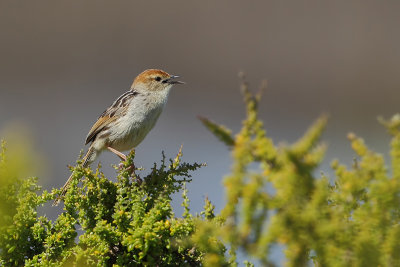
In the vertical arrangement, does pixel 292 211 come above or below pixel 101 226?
below

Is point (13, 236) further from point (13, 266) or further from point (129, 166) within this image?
point (129, 166)

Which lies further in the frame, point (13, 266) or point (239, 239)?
point (13, 266)

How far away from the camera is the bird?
175 inches

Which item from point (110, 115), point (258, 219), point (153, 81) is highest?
point (153, 81)

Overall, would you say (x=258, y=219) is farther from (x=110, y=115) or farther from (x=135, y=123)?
(x=110, y=115)

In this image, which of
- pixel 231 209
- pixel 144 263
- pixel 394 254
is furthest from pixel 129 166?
pixel 394 254

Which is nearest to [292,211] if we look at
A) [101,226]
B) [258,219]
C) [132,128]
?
[258,219]

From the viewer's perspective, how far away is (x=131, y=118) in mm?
4465

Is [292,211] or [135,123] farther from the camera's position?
[135,123]

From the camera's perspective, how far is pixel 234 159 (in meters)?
1.39

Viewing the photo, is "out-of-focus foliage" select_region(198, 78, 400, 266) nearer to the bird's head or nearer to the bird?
the bird

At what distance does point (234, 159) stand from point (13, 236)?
1.15 m

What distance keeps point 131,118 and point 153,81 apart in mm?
470

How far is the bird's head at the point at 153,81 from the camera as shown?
4.72 meters
